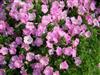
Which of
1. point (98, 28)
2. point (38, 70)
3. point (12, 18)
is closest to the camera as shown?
point (38, 70)

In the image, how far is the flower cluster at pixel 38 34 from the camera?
196 inches

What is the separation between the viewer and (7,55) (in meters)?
5.07

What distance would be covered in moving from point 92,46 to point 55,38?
1.71 feet

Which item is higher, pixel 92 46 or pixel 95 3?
pixel 95 3

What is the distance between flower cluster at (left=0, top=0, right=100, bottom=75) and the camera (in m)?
4.98

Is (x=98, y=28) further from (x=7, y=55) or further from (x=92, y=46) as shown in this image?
(x=7, y=55)

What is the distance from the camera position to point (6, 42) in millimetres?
5141

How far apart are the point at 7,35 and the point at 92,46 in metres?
1.05

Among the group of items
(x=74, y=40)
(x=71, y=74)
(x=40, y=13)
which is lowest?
(x=71, y=74)

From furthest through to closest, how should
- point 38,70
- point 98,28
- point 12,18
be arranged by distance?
point 98,28, point 12,18, point 38,70

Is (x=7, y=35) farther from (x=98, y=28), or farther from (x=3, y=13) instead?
(x=98, y=28)

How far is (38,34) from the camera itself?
16.6 ft

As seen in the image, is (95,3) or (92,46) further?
(95,3)

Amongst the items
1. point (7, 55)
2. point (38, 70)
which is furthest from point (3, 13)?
point (38, 70)
